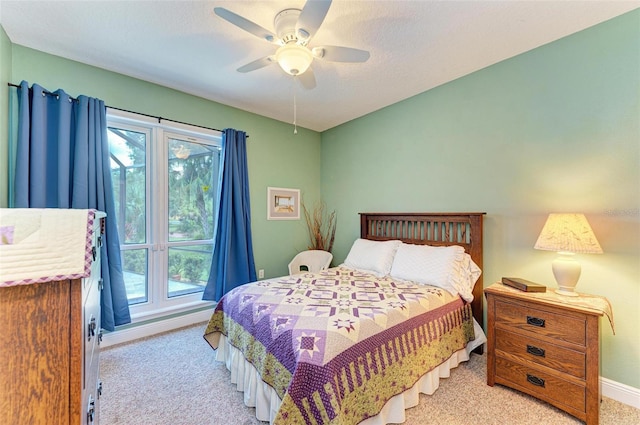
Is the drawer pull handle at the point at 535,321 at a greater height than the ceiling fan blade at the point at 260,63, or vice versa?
the ceiling fan blade at the point at 260,63

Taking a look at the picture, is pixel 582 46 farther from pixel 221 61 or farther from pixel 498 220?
pixel 221 61

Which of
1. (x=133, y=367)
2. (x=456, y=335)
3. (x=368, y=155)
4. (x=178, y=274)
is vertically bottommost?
(x=133, y=367)

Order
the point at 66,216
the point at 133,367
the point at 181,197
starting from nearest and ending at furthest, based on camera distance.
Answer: the point at 66,216, the point at 133,367, the point at 181,197

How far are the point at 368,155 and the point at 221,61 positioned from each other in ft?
6.77

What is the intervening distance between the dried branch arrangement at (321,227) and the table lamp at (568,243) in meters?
2.66

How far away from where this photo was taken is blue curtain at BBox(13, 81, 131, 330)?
215 centimetres

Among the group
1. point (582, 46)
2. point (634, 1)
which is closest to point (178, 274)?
point (582, 46)

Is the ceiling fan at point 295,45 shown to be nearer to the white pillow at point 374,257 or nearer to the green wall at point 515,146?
the green wall at point 515,146

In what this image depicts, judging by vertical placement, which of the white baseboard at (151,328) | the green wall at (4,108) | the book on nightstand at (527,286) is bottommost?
the white baseboard at (151,328)

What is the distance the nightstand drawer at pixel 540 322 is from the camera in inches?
67.1

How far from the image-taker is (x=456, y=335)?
7.40 ft

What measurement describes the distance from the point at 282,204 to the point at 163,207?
1.53 m

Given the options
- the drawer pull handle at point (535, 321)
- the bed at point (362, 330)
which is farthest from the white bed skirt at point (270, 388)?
the drawer pull handle at point (535, 321)

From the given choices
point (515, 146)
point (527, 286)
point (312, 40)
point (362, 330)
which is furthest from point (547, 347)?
A: point (312, 40)
